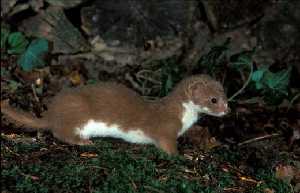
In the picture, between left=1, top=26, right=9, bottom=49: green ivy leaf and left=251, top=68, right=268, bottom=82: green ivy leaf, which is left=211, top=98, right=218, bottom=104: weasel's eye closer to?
left=251, top=68, right=268, bottom=82: green ivy leaf

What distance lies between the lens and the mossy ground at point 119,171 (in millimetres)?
3869

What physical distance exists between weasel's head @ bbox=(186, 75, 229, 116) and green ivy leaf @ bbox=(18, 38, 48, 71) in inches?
94.2

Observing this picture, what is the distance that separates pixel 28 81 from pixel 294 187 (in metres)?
3.43

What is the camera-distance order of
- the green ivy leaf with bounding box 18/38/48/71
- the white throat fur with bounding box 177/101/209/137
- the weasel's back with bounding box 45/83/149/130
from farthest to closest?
the green ivy leaf with bounding box 18/38/48/71, the white throat fur with bounding box 177/101/209/137, the weasel's back with bounding box 45/83/149/130

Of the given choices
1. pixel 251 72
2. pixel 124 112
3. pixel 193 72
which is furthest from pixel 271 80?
pixel 124 112

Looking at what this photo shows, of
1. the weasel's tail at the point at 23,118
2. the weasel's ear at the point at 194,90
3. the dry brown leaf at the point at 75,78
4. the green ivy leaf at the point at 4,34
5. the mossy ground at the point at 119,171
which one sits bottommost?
the mossy ground at the point at 119,171

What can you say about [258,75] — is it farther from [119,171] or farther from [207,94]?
[119,171]

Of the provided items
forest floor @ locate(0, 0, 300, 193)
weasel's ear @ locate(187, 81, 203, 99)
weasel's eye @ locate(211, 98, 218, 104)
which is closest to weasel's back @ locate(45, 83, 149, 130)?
forest floor @ locate(0, 0, 300, 193)

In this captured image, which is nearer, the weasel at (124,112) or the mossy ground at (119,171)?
the mossy ground at (119,171)

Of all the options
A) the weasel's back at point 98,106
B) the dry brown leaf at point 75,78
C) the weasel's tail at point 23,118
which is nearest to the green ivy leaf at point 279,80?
the weasel's back at point 98,106

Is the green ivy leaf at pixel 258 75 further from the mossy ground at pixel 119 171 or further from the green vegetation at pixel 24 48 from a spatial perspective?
the green vegetation at pixel 24 48

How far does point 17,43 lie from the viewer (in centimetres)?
672

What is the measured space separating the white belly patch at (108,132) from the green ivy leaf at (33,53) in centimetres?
211

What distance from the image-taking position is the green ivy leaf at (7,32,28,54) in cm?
668
